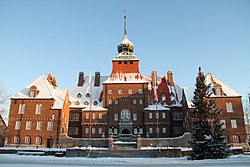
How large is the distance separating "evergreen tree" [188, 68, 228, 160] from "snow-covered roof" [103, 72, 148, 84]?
3248 centimetres

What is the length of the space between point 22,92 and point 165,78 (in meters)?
35.8

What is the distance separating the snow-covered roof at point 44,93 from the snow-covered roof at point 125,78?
11.5 meters

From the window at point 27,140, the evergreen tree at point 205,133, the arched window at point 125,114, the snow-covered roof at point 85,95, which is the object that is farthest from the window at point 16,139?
the evergreen tree at point 205,133

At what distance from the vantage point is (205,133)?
24.2 m

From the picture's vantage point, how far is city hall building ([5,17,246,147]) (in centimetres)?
4850

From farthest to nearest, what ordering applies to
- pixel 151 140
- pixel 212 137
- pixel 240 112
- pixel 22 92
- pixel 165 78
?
pixel 165 78 < pixel 22 92 < pixel 240 112 < pixel 151 140 < pixel 212 137

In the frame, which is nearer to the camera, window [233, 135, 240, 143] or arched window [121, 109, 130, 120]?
window [233, 135, 240, 143]

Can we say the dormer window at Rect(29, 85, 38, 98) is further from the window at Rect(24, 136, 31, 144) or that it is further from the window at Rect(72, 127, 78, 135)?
the window at Rect(72, 127, 78, 135)

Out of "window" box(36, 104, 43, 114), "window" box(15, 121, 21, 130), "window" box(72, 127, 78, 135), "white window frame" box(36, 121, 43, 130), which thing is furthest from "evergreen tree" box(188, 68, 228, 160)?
"window" box(15, 121, 21, 130)

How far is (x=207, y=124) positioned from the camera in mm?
24547

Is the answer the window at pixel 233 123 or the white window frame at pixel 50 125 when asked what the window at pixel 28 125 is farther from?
the window at pixel 233 123

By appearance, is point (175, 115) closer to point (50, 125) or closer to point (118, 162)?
point (50, 125)

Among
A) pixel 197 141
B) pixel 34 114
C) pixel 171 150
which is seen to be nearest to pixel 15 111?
pixel 34 114

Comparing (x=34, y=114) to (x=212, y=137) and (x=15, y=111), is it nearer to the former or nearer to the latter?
(x=15, y=111)
